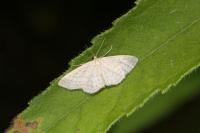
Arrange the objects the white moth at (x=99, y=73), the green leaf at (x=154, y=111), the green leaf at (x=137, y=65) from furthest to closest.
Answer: the green leaf at (x=154, y=111), the white moth at (x=99, y=73), the green leaf at (x=137, y=65)

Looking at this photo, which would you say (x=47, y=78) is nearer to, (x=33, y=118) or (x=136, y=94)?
(x=33, y=118)

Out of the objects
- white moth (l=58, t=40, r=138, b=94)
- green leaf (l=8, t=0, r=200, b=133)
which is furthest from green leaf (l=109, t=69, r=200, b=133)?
green leaf (l=8, t=0, r=200, b=133)

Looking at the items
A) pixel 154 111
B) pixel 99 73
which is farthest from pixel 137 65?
pixel 154 111

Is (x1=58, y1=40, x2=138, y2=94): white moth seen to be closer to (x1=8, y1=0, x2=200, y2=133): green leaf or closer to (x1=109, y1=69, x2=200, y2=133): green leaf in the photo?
(x1=8, y1=0, x2=200, y2=133): green leaf

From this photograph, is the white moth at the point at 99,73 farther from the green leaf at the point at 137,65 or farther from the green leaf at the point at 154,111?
the green leaf at the point at 154,111

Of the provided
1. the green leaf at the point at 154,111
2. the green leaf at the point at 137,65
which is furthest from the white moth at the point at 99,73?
the green leaf at the point at 154,111

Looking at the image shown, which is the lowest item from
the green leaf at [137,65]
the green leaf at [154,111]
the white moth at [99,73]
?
the green leaf at [154,111]

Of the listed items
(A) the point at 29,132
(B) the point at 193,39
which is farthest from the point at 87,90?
(B) the point at 193,39

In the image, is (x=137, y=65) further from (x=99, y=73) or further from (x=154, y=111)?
(x=154, y=111)
